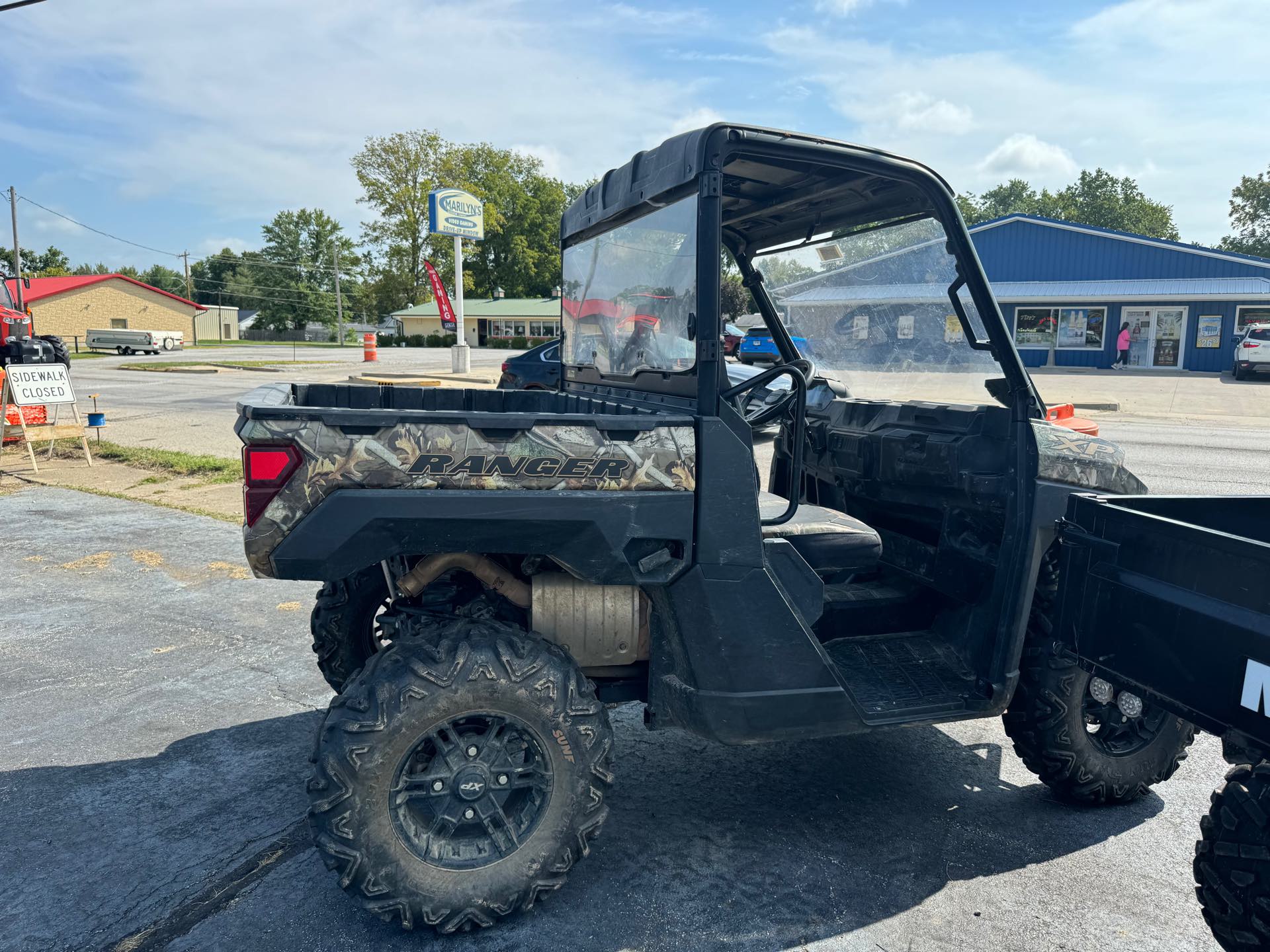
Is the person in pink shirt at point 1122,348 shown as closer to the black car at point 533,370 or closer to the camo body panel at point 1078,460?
the black car at point 533,370

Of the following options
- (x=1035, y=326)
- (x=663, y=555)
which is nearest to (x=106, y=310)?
(x=1035, y=326)

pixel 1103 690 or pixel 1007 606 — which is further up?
pixel 1007 606

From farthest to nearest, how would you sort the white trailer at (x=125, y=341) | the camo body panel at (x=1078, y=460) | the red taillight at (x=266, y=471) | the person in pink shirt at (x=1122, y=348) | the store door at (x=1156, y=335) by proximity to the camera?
the white trailer at (x=125, y=341)
the person in pink shirt at (x=1122, y=348)
the store door at (x=1156, y=335)
the camo body panel at (x=1078, y=460)
the red taillight at (x=266, y=471)

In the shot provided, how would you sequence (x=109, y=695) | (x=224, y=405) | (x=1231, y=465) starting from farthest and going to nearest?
(x=224, y=405), (x=1231, y=465), (x=109, y=695)

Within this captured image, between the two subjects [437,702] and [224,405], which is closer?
[437,702]

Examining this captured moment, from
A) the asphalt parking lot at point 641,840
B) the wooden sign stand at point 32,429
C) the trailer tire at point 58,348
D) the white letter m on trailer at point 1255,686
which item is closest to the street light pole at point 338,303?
the trailer tire at point 58,348

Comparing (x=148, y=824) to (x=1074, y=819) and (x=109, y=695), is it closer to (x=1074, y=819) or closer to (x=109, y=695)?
(x=109, y=695)

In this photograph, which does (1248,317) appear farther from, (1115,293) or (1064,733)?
(1064,733)

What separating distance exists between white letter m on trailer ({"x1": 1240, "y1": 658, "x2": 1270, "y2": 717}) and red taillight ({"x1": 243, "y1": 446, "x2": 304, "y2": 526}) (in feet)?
7.28

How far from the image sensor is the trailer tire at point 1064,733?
10.1 ft

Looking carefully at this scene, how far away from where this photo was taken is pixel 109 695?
4.15 m

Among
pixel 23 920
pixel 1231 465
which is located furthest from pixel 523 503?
pixel 1231 465

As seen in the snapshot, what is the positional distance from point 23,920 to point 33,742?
52.3 inches

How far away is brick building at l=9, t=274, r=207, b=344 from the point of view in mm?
57719
